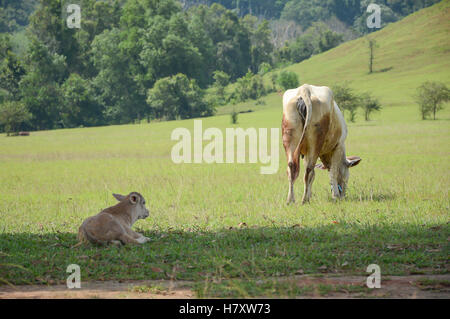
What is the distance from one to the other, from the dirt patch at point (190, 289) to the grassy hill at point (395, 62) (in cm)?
5690

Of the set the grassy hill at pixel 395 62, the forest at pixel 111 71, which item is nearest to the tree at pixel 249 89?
the forest at pixel 111 71

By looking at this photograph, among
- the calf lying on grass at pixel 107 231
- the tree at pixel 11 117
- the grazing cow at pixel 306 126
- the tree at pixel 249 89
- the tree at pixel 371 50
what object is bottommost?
the calf lying on grass at pixel 107 231

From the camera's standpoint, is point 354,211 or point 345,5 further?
point 345,5

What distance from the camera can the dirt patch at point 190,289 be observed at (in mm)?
6109

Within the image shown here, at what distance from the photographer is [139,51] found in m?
87.1

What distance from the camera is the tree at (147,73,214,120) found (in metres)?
75.6

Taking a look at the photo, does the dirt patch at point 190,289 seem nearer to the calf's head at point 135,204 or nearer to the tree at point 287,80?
the calf's head at point 135,204

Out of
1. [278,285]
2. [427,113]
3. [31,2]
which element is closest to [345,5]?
[31,2]

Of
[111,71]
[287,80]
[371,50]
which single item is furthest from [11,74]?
[371,50]

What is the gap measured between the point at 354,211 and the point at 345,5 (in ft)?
638

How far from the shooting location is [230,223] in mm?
10688

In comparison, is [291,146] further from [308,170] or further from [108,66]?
[108,66]

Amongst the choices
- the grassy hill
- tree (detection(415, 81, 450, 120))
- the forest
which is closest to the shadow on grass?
tree (detection(415, 81, 450, 120))
